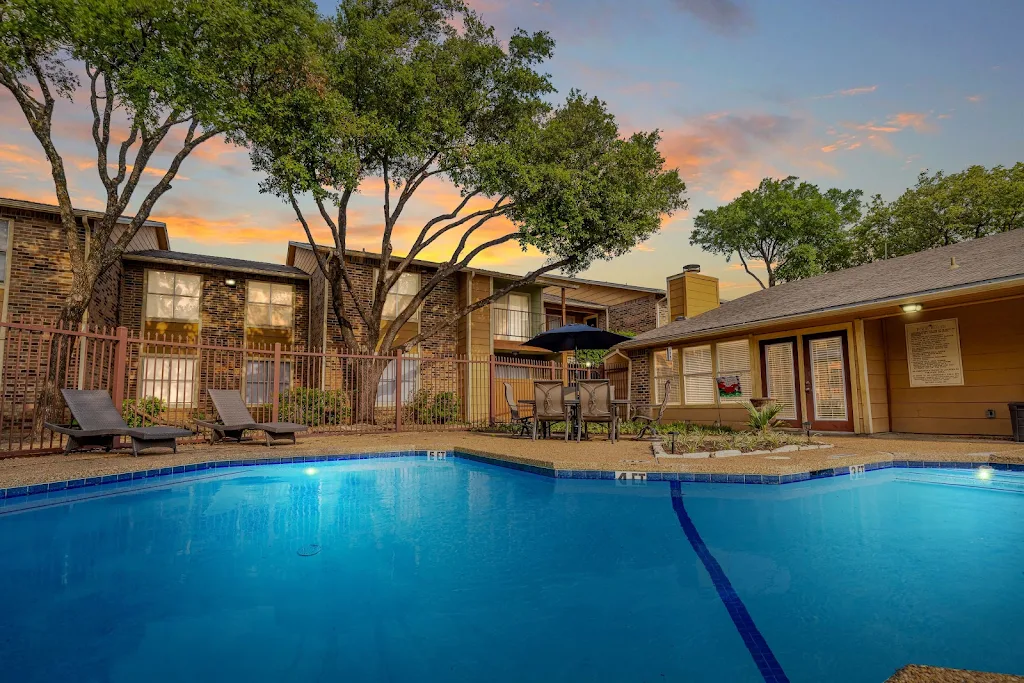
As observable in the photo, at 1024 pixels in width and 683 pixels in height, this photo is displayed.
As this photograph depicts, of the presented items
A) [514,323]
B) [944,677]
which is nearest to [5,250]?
[514,323]

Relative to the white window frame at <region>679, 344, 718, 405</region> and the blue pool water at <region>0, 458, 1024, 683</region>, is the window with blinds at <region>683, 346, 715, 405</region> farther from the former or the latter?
the blue pool water at <region>0, 458, 1024, 683</region>

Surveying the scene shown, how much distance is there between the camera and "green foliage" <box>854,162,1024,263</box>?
2225 centimetres

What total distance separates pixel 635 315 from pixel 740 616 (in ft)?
75.2

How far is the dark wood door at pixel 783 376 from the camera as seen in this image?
11.5m

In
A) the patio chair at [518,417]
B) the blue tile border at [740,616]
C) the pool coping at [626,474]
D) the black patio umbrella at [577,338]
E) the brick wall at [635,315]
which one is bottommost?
the blue tile border at [740,616]

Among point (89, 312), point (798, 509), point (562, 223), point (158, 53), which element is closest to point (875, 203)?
point (562, 223)

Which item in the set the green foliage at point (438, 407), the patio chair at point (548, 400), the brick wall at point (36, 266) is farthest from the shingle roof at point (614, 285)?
the brick wall at point (36, 266)

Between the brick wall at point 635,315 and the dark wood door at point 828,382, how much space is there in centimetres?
1274

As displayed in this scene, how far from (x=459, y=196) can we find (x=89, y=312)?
30.8ft

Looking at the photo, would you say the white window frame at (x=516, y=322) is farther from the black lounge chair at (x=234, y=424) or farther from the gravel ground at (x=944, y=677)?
the gravel ground at (x=944, y=677)

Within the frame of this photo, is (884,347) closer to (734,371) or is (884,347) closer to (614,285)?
(734,371)

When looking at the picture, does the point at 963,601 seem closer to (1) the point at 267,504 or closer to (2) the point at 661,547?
(2) the point at 661,547

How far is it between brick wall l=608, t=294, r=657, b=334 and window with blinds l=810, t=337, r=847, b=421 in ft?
42.1

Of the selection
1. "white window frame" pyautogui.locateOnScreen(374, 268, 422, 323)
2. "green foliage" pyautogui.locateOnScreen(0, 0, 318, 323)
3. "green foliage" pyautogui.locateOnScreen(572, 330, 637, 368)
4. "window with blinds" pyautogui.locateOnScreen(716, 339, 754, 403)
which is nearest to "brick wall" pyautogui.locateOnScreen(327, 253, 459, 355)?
"white window frame" pyautogui.locateOnScreen(374, 268, 422, 323)
